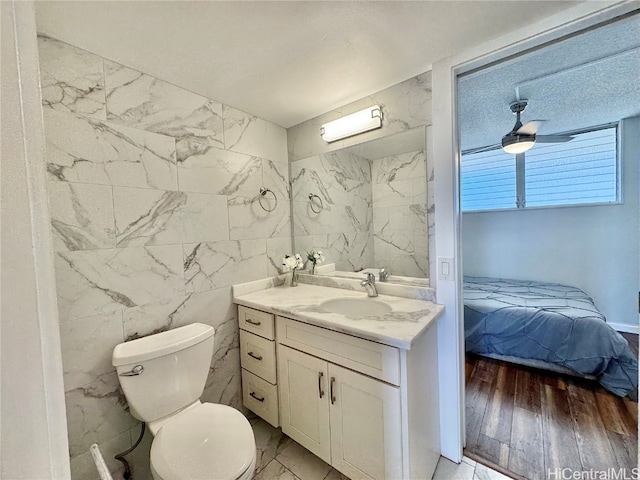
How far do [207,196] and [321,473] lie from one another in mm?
1771

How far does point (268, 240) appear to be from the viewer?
6.83ft

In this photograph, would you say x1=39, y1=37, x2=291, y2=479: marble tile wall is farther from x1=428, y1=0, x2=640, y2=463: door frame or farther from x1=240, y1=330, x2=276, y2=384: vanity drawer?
x1=428, y1=0, x2=640, y2=463: door frame

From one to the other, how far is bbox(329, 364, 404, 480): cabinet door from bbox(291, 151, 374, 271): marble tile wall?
0.90 m

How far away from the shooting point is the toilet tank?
3.94ft

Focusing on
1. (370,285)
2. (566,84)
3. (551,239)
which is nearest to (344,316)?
(370,285)

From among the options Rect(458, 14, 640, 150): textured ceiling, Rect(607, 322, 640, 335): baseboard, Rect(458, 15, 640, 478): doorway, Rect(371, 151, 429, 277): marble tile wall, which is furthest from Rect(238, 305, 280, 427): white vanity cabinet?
Rect(607, 322, 640, 335): baseboard

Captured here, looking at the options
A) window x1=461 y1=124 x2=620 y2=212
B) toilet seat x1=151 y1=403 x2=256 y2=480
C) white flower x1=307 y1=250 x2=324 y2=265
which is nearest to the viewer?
toilet seat x1=151 y1=403 x2=256 y2=480

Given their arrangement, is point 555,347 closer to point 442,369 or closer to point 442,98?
point 442,369

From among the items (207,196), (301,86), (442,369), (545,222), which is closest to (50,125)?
(207,196)

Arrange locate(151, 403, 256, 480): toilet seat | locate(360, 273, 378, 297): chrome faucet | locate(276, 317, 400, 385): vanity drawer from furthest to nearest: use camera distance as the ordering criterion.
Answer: locate(360, 273, 378, 297): chrome faucet → locate(276, 317, 400, 385): vanity drawer → locate(151, 403, 256, 480): toilet seat

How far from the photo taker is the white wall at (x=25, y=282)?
0.29 meters

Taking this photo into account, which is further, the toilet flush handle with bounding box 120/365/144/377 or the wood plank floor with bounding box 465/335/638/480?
the wood plank floor with bounding box 465/335/638/480

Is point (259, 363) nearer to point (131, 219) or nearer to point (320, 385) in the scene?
point (320, 385)

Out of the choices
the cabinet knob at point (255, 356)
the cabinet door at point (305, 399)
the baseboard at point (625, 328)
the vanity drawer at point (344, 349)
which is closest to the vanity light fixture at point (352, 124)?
the vanity drawer at point (344, 349)
